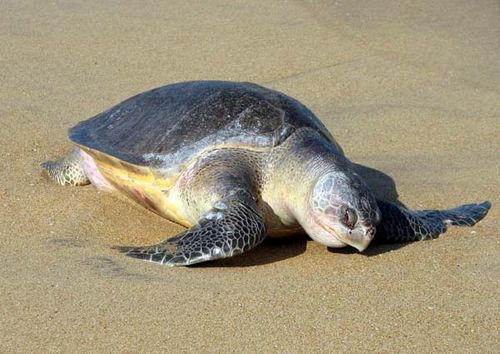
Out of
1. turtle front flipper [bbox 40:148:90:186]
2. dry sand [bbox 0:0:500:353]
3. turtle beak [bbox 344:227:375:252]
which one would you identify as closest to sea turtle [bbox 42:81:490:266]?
turtle beak [bbox 344:227:375:252]

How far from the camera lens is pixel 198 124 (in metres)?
5.10

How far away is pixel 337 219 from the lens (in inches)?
175

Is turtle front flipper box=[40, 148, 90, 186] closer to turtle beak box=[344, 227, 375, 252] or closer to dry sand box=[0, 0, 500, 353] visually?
dry sand box=[0, 0, 500, 353]

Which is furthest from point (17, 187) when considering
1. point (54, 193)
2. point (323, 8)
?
point (323, 8)

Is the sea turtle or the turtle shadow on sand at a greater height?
the sea turtle

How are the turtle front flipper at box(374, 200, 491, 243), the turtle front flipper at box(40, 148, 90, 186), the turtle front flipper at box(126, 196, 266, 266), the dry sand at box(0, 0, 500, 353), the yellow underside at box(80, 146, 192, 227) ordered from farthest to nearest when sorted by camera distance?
the turtle front flipper at box(40, 148, 90, 186)
the yellow underside at box(80, 146, 192, 227)
the turtle front flipper at box(374, 200, 491, 243)
the turtle front flipper at box(126, 196, 266, 266)
the dry sand at box(0, 0, 500, 353)

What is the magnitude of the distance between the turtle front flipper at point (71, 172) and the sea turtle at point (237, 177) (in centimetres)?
25

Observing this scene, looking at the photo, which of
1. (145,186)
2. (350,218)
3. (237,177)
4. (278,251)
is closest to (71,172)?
(145,186)

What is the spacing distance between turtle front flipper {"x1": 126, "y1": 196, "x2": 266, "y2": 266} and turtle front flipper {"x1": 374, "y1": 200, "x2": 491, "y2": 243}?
796 millimetres

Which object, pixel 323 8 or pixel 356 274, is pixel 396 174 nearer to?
pixel 356 274

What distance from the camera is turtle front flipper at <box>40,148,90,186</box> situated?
5828 millimetres

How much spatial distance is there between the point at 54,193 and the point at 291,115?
5.35 feet

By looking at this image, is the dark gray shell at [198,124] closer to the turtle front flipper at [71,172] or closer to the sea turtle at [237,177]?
the sea turtle at [237,177]

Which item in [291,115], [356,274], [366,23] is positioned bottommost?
[366,23]
